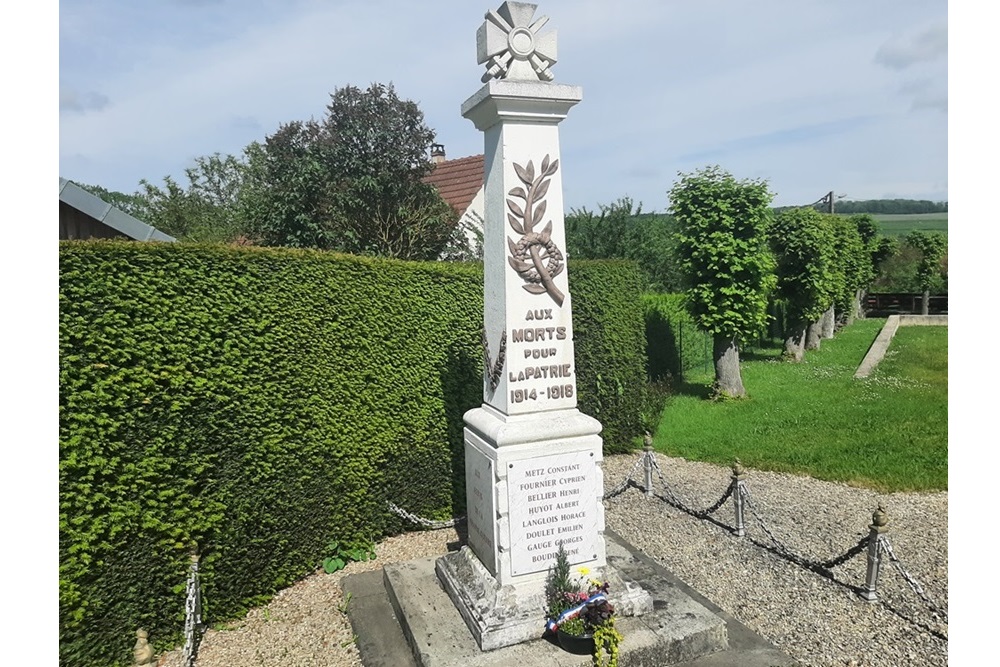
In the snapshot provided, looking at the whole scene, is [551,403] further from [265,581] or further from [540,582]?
[265,581]

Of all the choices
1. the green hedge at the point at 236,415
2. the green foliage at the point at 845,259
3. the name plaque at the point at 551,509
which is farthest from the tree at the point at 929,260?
the name plaque at the point at 551,509

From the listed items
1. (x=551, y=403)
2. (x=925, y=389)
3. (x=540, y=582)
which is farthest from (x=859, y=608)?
(x=925, y=389)

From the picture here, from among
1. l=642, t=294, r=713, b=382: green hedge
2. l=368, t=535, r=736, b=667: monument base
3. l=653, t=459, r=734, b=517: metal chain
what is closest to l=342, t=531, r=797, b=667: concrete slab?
l=368, t=535, r=736, b=667: monument base

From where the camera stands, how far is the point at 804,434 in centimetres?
1093

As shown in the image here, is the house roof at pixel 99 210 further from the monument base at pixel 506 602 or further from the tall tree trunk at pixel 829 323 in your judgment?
the tall tree trunk at pixel 829 323

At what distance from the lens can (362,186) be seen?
12133 mm

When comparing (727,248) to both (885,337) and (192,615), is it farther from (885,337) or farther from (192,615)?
(885,337)

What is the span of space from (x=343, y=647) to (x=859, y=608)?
14.6ft

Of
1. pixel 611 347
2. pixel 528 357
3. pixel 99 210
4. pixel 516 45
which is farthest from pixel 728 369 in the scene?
pixel 99 210

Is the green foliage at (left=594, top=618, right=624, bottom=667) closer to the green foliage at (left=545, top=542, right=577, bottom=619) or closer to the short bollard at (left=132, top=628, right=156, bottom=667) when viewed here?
the green foliage at (left=545, top=542, right=577, bottom=619)

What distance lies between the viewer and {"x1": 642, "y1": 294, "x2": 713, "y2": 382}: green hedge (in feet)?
51.8

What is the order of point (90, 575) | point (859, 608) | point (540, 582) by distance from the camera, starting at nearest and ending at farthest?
1. point (90, 575)
2. point (540, 582)
3. point (859, 608)

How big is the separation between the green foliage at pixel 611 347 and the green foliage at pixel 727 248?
13.7 feet

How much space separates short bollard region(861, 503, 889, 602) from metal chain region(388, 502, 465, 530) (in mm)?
4350
